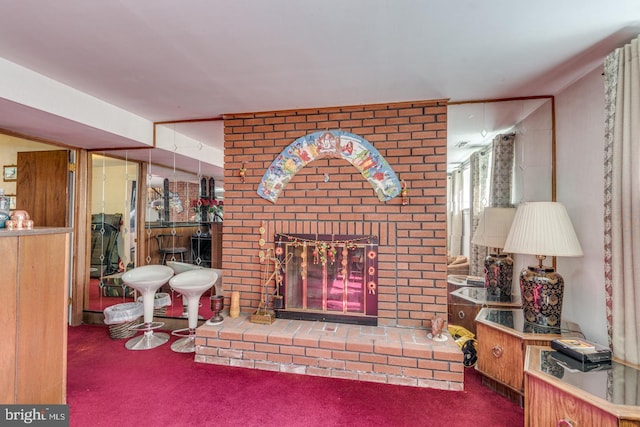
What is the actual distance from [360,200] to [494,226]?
1.21 metres

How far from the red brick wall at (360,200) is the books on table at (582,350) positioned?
91 centimetres

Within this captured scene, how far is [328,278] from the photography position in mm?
2881

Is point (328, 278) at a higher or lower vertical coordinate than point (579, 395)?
higher

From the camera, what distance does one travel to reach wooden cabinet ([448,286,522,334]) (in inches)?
111

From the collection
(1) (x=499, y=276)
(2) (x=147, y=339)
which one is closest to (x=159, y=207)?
(2) (x=147, y=339)

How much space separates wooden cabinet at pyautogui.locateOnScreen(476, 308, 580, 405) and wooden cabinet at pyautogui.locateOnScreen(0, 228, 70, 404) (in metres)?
2.91

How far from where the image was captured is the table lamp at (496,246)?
2.75m

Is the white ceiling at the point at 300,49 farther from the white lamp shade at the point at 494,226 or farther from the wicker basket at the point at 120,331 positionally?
the wicker basket at the point at 120,331

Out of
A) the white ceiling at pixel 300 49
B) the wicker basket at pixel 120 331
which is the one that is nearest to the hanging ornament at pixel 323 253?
the white ceiling at pixel 300 49

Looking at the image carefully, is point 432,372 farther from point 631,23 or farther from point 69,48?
point 69,48

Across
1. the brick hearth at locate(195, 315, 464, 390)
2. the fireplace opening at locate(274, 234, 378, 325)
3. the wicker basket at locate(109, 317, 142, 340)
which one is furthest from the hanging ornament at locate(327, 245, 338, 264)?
the wicker basket at locate(109, 317, 142, 340)

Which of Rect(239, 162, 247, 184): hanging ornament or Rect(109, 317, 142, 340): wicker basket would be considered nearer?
Rect(239, 162, 247, 184): hanging ornament

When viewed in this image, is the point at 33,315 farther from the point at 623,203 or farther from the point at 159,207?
the point at 623,203

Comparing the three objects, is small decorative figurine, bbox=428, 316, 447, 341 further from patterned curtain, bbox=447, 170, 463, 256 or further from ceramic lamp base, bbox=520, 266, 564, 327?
patterned curtain, bbox=447, 170, 463, 256
